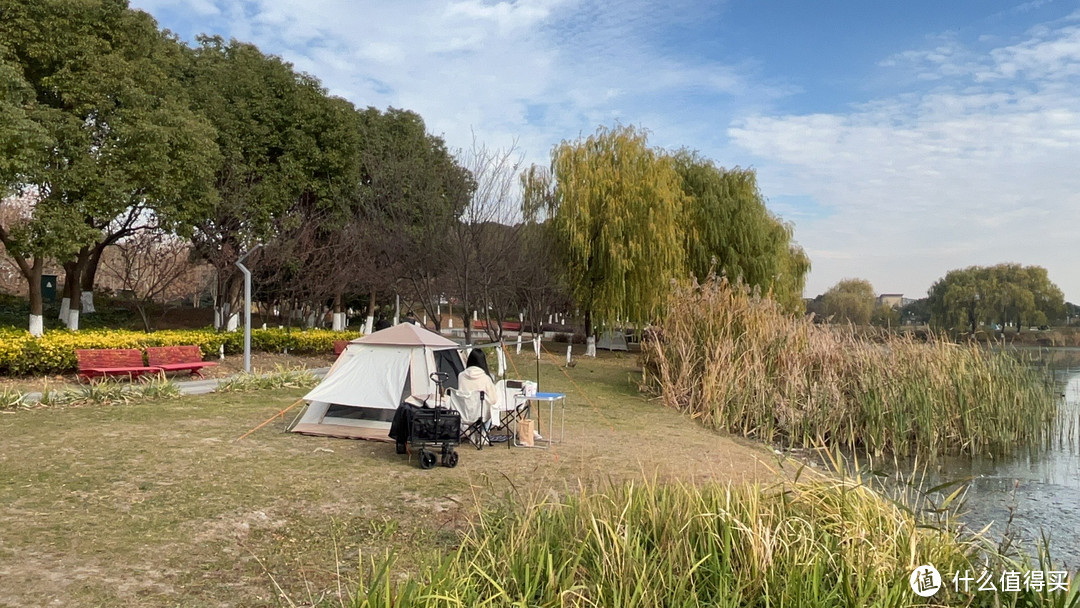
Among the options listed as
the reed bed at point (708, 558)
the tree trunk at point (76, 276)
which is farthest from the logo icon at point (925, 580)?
the tree trunk at point (76, 276)

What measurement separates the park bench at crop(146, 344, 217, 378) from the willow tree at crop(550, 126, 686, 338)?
37.3 feet

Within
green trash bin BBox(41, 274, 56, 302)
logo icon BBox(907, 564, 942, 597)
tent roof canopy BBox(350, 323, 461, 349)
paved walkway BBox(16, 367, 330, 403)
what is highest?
green trash bin BBox(41, 274, 56, 302)

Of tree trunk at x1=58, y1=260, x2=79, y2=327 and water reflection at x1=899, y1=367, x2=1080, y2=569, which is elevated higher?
tree trunk at x1=58, y1=260, x2=79, y2=327

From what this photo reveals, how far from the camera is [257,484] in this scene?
6.79 metres

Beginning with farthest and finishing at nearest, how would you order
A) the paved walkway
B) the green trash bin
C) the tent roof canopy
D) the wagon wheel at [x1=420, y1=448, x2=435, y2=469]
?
the green trash bin
the paved walkway
the tent roof canopy
the wagon wheel at [x1=420, y1=448, x2=435, y2=469]

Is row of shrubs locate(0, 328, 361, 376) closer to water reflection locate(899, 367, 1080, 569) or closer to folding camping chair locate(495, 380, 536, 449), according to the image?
folding camping chair locate(495, 380, 536, 449)

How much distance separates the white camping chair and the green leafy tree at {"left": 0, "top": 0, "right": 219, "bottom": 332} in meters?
10.9

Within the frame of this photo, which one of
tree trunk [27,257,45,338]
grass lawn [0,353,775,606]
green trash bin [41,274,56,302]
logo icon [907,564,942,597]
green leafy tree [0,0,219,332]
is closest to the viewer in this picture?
logo icon [907,564,942,597]

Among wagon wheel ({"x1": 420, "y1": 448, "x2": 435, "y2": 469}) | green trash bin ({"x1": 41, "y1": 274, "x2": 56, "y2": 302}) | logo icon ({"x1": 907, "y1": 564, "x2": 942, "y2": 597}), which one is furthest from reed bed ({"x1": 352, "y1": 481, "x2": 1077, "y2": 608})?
green trash bin ({"x1": 41, "y1": 274, "x2": 56, "y2": 302})

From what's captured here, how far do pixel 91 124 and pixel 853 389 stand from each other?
634 inches

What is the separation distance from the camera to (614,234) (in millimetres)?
23109

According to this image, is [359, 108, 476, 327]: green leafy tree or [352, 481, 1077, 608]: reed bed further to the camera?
[359, 108, 476, 327]: green leafy tree

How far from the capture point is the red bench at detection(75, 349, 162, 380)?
13102mm

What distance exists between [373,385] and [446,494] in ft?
11.5
